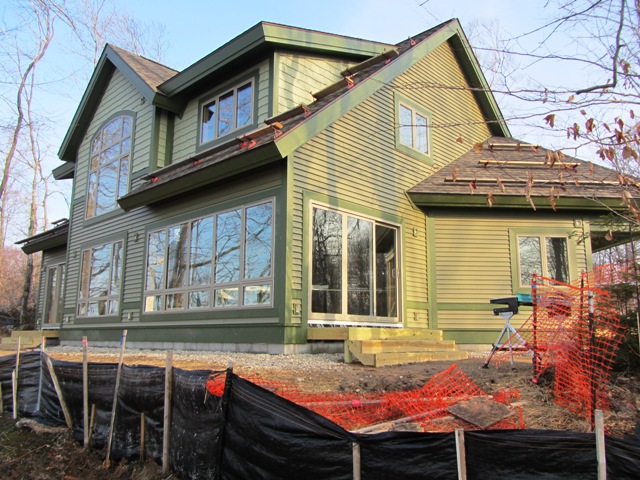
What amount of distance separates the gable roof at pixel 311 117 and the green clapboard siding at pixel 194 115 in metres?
0.87

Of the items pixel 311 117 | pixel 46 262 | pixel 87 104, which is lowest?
pixel 46 262

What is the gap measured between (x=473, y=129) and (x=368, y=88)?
18.4 feet

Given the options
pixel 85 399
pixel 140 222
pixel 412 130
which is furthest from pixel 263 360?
pixel 412 130

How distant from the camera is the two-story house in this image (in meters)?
9.03

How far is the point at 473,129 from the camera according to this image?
14977 millimetres

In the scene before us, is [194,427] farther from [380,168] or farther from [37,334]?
[37,334]

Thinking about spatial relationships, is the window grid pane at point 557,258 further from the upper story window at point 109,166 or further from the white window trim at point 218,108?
the upper story window at point 109,166

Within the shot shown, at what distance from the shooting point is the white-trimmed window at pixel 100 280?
13.0m

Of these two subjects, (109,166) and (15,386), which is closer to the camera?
(15,386)

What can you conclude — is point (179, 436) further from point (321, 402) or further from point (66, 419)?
point (66, 419)

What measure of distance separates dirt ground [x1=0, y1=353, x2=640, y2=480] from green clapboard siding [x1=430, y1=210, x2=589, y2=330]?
3.67 m

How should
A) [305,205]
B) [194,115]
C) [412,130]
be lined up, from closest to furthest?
[305,205] < [194,115] < [412,130]

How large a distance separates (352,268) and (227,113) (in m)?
4.65

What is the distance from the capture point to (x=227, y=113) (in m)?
11.6
